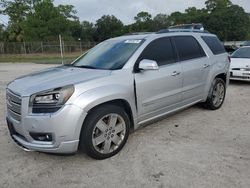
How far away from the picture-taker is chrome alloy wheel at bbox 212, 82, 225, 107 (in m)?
6.11

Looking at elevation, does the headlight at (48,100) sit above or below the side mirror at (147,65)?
below

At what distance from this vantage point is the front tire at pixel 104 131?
11.8ft

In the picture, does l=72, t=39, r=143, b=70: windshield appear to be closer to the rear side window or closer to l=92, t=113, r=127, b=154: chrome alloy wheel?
l=92, t=113, r=127, b=154: chrome alloy wheel

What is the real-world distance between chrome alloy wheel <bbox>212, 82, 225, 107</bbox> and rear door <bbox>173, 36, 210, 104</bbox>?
597mm

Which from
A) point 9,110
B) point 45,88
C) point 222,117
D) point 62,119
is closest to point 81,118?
point 62,119

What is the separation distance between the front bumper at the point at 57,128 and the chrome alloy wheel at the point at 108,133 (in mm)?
320

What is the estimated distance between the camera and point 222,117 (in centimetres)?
566

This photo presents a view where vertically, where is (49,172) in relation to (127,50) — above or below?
below

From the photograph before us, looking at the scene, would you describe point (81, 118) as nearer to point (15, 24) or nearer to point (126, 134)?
point (126, 134)

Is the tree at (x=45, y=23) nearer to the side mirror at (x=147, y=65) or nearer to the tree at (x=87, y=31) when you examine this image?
the tree at (x=87, y=31)

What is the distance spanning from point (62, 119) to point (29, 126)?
460mm

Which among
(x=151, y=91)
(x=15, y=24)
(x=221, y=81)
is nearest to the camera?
(x=151, y=91)

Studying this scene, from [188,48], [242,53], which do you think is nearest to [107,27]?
[242,53]

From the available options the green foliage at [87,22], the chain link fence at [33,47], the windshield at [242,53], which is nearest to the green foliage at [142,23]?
the green foliage at [87,22]
